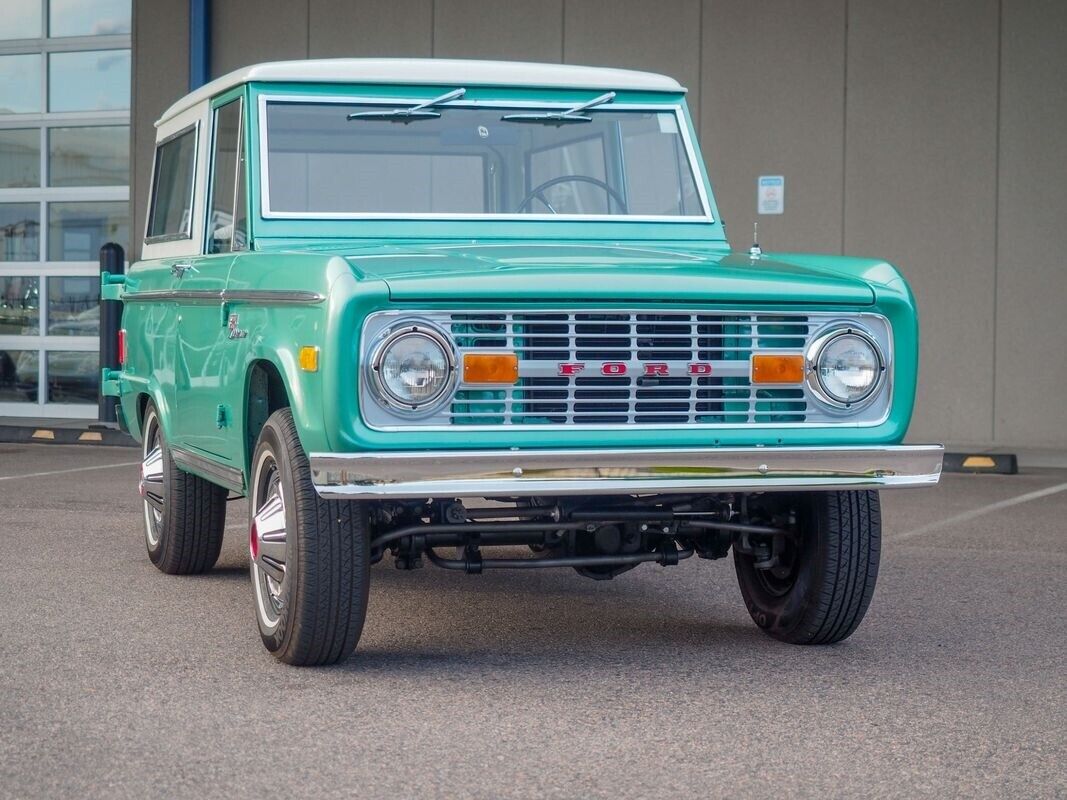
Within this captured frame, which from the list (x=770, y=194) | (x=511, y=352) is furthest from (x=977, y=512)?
(x=770, y=194)

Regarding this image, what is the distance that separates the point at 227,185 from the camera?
6094mm

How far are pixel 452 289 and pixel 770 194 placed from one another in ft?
35.1

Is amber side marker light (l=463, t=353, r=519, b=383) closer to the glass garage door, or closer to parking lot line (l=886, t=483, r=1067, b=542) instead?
parking lot line (l=886, t=483, r=1067, b=542)

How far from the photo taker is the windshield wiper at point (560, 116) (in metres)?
6.04

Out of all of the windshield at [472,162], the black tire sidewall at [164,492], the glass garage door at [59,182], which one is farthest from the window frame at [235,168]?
Result: the glass garage door at [59,182]

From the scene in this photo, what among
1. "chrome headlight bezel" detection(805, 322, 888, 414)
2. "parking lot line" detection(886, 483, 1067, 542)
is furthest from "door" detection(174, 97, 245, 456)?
"parking lot line" detection(886, 483, 1067, 542)

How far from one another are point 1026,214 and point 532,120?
372 inches

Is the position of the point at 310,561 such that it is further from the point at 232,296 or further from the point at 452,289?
the point at 232,296

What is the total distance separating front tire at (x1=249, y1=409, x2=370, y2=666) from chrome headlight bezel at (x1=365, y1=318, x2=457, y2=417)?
36 centimetres

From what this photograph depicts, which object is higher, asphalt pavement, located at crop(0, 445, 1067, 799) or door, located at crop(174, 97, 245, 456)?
door, located at crop(174, 97, 245, 456)

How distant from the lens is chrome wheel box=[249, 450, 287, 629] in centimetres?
500

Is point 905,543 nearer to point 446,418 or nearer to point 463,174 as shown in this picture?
point 463,174

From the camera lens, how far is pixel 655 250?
223 inches

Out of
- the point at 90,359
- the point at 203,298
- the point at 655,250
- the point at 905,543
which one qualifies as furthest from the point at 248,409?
the point at 90,359
